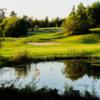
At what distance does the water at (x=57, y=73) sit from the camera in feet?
105

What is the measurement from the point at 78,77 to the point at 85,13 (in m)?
73.7

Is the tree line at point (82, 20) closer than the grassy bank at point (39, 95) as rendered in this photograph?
No

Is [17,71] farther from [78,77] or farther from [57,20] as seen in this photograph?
[57,20]

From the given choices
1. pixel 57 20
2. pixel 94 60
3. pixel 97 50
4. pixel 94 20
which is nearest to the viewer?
pixel 94 60

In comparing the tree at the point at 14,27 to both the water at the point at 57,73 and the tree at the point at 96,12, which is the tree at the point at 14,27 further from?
the water at the point at 57,73

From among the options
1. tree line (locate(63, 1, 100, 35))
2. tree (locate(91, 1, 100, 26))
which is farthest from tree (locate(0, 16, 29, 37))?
tree (locate(91, 1, 100, 26))

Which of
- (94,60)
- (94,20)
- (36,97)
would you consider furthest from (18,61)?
(94,20)

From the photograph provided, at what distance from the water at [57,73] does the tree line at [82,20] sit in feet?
133

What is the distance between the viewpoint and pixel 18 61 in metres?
48.3

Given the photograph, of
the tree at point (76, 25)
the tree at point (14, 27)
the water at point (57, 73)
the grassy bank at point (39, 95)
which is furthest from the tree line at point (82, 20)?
the grassy bank at point (39, 95)

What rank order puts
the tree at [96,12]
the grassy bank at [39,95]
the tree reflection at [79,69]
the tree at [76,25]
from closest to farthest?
the grassy bank at [39,95], the tree reflection at [79,69], the tree at [76,25], the tree at [96,12]

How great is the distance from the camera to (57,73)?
1575 inches

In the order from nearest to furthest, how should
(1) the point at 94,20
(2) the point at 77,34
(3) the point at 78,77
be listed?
(3) the point at 78,77, (2) the point at 77,34, (1) the point at 94,20

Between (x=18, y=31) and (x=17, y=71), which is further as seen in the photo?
(x=18, y=31)
